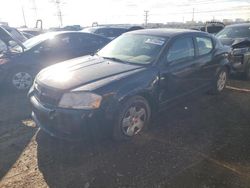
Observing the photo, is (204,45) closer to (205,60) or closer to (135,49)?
(205,60)

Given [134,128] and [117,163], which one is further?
[134,128]

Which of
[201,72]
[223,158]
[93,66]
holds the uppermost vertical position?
[93,66]

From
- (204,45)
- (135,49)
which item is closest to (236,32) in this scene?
(204,45)

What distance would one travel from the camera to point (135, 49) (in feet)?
→ 16.5

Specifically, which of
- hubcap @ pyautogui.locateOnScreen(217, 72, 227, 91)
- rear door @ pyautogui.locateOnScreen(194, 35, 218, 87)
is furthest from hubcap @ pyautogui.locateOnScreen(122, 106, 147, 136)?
hubcap @ pyautogui.locateOnScreen(217, 72, 227, 91)

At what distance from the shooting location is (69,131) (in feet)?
12.4

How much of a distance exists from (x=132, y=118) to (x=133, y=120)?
46 mm

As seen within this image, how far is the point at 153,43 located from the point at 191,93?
133 cm

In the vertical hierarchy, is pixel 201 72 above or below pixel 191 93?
above

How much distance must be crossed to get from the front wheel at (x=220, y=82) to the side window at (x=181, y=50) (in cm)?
142

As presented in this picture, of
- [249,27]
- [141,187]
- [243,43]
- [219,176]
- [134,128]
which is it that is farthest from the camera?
[249,27]

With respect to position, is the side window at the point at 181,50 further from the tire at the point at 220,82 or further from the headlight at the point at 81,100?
the headlight at the point at 81,100

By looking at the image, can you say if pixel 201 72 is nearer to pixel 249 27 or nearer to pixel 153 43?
pixel 153 43

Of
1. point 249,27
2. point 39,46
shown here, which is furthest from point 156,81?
point 249,27
